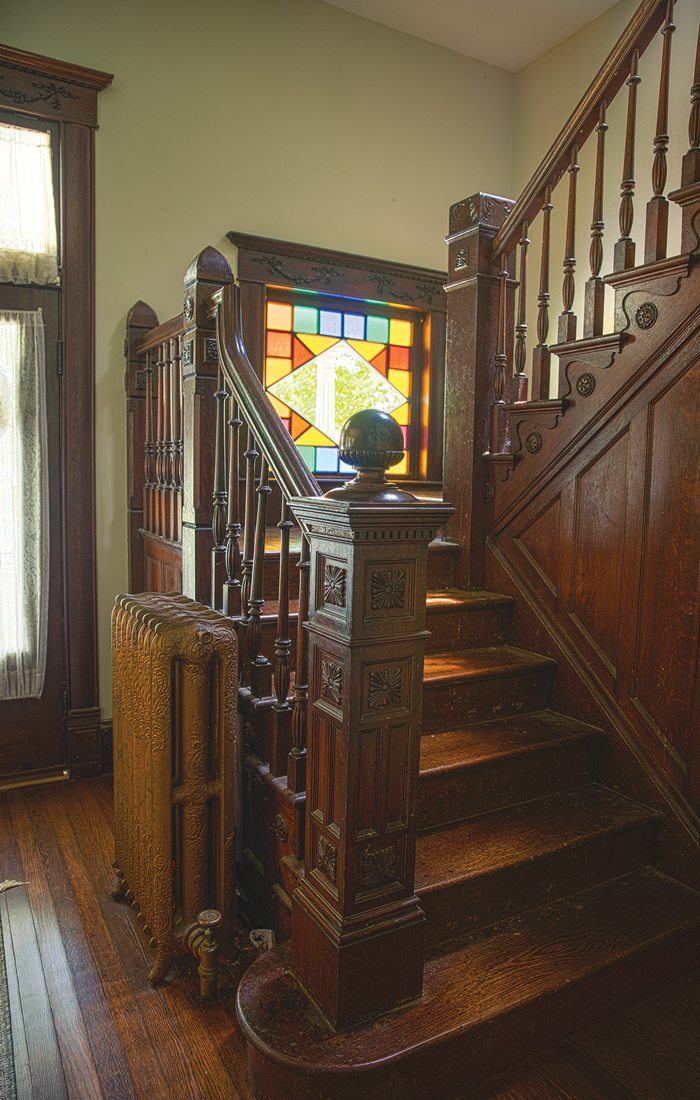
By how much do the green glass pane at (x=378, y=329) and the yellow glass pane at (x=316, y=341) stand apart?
0.25m

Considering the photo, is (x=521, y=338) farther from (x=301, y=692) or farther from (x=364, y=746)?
(x=364, y=746)

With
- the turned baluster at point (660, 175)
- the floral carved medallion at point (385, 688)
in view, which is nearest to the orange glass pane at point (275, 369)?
the turned baluster at point (660, 175)

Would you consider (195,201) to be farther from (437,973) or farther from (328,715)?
(437,973)

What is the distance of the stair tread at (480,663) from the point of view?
2340 mm

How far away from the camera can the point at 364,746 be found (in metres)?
1.48

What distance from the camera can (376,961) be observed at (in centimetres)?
152

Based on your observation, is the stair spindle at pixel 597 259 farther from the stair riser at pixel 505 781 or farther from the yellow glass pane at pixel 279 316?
the yellow glass pane at pixel 279 316

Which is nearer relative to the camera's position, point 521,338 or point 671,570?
point 671,570

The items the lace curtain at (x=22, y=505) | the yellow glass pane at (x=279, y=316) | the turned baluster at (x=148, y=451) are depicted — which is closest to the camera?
the lace curtain at (x=22, y=505)

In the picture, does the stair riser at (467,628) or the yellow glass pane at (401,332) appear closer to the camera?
the stair riser at (467,628)

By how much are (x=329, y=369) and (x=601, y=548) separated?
2185 millimetres

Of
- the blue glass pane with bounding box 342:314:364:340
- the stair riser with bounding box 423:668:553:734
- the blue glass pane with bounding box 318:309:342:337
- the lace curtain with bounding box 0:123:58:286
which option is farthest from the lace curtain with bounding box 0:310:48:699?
the stair riser with bounding box 423:668:553:734

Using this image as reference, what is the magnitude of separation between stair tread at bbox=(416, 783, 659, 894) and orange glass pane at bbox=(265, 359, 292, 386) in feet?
8.51

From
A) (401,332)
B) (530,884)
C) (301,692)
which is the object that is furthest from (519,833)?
(401,332)
